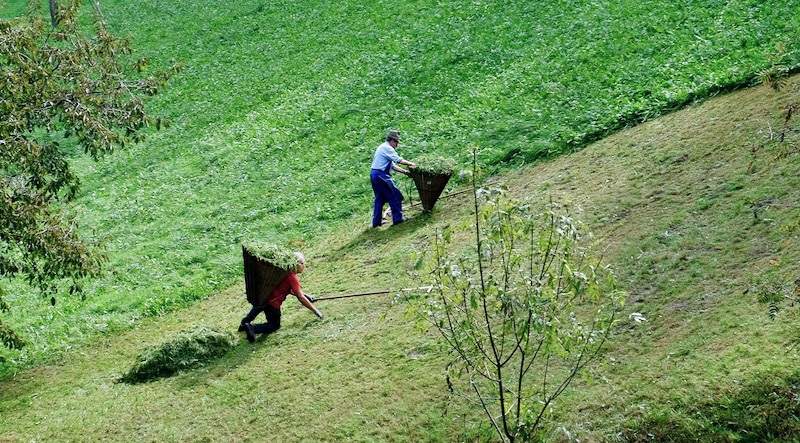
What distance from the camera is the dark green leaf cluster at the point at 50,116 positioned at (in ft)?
36.3

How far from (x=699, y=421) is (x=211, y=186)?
15760 mm

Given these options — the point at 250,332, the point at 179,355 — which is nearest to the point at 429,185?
the point at 250,332

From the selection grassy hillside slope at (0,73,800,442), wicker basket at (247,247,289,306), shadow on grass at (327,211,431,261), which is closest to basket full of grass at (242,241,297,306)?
wicker basket at (247,247,289,306)

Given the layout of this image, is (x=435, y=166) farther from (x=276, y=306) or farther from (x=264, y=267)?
(x=264, y=267)

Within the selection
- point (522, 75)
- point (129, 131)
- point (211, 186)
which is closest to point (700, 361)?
point (129, 131)

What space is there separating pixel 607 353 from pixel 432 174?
6729mm

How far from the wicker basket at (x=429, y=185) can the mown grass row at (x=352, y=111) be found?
190cm

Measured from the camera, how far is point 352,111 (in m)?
22.0

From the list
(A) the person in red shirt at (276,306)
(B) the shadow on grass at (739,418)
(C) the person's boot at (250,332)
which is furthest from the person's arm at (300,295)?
(B) the shadow on grass at (739,418)

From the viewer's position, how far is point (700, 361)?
7.93 metres

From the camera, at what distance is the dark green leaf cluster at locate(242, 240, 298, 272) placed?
37.5ft

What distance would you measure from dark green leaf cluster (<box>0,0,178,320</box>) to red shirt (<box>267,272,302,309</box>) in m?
2.78

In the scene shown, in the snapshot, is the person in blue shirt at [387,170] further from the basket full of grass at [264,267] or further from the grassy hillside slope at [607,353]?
the basket full of grass at [264,267]

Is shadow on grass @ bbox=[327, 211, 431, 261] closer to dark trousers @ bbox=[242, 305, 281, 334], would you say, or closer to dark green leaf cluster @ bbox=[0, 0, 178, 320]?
dark trousers @ bbox=[242, 305, 281, 334]
